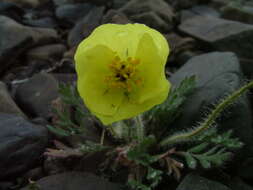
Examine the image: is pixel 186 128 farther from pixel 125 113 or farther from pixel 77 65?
pixel 77 65

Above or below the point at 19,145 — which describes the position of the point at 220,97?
above

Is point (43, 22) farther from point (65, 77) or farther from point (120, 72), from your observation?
point (120, 72)

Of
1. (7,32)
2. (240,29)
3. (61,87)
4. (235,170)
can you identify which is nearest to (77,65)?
(61,87)

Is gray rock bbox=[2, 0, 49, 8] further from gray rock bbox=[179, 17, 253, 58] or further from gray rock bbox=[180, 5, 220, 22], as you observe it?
gray rock bbox=[179, 17, 253, 58]

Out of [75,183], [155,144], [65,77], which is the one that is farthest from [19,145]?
[65,77]

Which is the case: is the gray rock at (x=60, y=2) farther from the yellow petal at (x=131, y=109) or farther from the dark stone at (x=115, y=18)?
the yellow petal at (x=131, y=109)

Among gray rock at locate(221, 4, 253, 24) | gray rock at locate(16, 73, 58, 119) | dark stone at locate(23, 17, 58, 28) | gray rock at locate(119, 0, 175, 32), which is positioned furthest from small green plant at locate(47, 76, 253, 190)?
dark stone at locate(23, 17, 58, 28)
